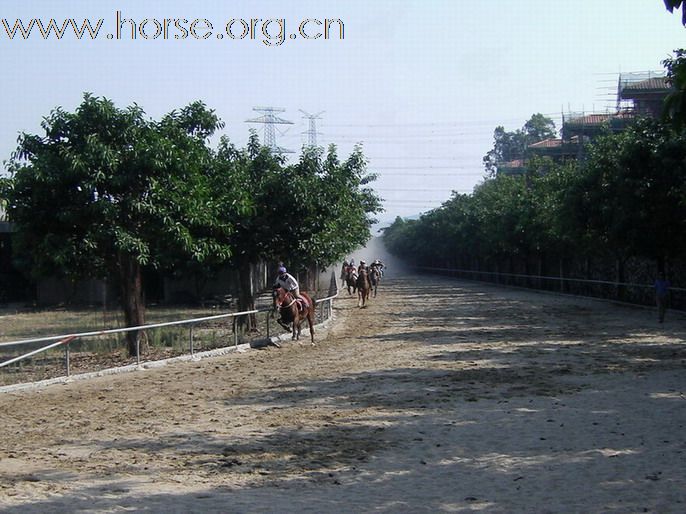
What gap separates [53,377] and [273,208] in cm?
946

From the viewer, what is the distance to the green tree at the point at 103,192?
17.7 m

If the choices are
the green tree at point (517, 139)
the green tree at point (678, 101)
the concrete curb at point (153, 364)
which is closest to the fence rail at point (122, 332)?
the concrete curb at point (153, 364)

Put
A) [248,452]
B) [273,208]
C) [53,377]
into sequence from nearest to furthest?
[248,452]
[53,377]
[273,208]

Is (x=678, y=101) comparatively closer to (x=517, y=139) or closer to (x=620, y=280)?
(x=620, y=280)

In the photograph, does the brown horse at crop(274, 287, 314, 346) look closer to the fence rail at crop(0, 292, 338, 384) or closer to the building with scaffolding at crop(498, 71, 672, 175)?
the fence rail at crop(0, 292, 338, 384)

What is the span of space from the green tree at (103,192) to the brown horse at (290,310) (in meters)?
2.78

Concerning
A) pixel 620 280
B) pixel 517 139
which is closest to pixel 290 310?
pixel 620 280

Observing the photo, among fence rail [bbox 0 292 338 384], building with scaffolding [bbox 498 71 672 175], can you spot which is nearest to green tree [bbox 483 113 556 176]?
building with scaffolding [bbox 498 71 672 175]

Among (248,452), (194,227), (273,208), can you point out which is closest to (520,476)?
(248,452)

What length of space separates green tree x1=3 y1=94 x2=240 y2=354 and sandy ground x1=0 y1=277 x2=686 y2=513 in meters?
2.87

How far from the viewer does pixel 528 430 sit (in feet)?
35.5

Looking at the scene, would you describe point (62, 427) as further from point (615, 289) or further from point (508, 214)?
point (508, 214)

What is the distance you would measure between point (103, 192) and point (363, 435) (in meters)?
9.87

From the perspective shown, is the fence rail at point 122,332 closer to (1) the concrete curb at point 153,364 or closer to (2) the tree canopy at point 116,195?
(1) the concrete curb at point 153,364
